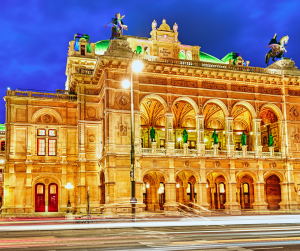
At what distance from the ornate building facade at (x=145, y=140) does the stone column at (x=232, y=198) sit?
0.33 feet

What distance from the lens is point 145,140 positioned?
146ft

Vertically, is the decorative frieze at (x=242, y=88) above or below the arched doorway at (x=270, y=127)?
above

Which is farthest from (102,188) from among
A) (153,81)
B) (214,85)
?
(214,85)

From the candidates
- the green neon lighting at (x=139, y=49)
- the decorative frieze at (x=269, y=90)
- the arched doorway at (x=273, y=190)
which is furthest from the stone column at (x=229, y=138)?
the green neon lighting at (x=139, y=49)

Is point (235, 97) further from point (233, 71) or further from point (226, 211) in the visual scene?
point (226, 211)

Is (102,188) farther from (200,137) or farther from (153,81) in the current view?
(153,81)

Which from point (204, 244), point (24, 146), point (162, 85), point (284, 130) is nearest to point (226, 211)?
point (284, 130)

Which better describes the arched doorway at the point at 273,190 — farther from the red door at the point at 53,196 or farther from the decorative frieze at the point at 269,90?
the red door at the point at 53,196

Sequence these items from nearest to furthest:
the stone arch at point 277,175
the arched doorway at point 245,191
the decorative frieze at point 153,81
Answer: the decorative frieze at point 153,81
the stone arch at point 277,175
the arched doorway at point 245,191

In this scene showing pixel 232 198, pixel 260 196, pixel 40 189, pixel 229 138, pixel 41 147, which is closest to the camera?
pixel 232 198

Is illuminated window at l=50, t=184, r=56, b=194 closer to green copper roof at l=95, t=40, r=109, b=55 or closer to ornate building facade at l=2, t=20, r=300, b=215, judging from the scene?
ornate building facade at l=2, t=20, r=300, b=215

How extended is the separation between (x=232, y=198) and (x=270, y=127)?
36.2 feet

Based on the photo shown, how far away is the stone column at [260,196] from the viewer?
3749 centimetres

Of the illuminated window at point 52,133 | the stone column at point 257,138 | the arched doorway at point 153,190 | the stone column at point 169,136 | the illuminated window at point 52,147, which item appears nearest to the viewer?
the stone column at point 169,136
